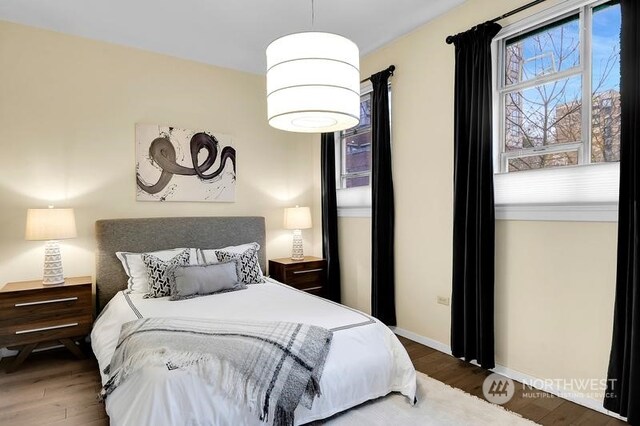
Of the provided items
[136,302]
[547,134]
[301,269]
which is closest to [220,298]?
[136,302]

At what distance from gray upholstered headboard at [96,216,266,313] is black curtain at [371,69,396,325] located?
1406mm

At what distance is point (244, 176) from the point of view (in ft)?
14.4

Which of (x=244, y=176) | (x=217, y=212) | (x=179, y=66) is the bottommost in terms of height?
(x=217, y=212)

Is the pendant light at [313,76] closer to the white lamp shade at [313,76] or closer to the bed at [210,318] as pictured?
the white lamp shade at [313,76]

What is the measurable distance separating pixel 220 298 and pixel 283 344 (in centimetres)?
111

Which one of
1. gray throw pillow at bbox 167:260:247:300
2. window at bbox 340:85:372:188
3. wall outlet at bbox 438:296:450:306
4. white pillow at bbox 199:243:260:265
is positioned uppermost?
window at bbox 340:85:372:188

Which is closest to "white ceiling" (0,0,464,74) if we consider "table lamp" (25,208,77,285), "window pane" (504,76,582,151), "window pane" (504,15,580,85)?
"window pane" (504,15,580,85)

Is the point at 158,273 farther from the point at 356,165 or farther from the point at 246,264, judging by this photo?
the point at 356,165

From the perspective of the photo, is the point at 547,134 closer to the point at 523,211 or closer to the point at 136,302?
the point at 523,211

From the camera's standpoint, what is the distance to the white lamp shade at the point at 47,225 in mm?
2980

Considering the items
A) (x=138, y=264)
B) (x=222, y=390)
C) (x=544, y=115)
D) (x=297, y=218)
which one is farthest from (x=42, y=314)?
(x=544, y=115)

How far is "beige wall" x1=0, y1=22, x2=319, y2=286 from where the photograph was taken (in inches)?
127

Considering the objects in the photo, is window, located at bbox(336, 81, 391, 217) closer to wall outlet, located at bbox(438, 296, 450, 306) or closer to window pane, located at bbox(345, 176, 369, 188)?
window pane, located at bbox(345, 176, 369, 188)

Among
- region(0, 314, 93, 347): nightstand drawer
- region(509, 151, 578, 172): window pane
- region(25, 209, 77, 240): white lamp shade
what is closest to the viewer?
region(509, 151, 578, 172): window pane
